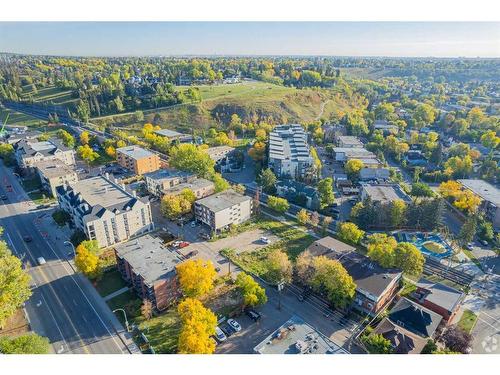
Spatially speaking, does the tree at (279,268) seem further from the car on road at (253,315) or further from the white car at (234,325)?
the white car at (234,325)

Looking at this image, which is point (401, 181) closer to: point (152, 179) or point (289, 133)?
point (289, 133)

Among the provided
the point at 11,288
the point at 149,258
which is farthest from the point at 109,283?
the point at 11,288

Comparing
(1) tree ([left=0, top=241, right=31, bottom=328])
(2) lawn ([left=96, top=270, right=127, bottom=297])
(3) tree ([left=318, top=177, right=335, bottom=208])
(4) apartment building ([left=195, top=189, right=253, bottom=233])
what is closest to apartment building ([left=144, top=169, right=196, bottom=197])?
(4) apartment building ([left=195, top=189, right=253, bottom=233])

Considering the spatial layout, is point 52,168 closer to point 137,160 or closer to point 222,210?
point 137,160

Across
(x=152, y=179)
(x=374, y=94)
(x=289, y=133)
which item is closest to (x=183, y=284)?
(x=152, y=179)

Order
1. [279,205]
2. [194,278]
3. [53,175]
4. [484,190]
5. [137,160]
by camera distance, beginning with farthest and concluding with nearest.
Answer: [137,160] < [484,190] < [53,175] < [279,205] < [194,278]

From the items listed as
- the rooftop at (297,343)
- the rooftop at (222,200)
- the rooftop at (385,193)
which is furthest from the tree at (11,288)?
the rooftop at (385,193)
